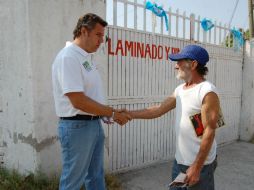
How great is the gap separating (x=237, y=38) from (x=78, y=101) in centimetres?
579

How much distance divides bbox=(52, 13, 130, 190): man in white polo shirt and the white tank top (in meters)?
0.67

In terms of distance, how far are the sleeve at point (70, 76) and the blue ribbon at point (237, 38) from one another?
18.1 ft

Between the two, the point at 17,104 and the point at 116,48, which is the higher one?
the point at 116,48

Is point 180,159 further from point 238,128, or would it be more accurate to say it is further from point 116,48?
point 238,128

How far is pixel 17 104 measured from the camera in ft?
12.8

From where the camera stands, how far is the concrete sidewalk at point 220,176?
4.55 meters

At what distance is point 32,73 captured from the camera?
364cm

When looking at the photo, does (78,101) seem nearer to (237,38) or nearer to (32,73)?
(32,73)

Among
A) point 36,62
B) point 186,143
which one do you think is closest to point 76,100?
point 186,143

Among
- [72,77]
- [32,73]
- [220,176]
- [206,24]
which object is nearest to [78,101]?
[72,77]

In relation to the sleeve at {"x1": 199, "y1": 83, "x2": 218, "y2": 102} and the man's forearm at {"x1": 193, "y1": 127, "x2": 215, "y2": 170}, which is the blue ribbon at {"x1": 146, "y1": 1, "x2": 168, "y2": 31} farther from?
the man's forearm at {"x1": 193, "y1": 127, "x2": 215, "y2": 170}

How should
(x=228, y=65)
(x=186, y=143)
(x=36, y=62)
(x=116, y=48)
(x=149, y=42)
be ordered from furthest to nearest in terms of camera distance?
(x=228, y=65) < (x=149, y=42) < (x=116, y=48) < (x=36, y=62) < (x=186, y=143)

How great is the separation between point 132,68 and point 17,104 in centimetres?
183

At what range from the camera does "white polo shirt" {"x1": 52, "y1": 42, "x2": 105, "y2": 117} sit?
2.58 metres
